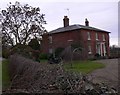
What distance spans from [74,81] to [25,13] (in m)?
28.0

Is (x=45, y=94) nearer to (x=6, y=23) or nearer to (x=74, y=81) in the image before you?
(x=74, y=81)

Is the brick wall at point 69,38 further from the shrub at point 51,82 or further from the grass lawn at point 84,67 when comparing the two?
the shrub at point 51,82

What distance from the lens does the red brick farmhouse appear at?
147 feet

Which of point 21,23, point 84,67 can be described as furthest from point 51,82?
point 21,23

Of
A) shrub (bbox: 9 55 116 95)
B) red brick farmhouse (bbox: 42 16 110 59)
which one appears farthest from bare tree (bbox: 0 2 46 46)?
shrub (bbox: 9 55 116 95)

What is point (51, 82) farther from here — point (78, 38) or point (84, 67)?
point (78, 38)

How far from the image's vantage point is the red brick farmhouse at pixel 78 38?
44812mm

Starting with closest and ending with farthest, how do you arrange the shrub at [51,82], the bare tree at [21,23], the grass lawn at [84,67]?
the shrub at [51,82] < the grass lawn at [84,67] < the bare tree at [21,23]

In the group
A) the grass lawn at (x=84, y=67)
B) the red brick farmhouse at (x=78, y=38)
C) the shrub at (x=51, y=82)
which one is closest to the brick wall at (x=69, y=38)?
the red brick farmhouse at (x=78, y=38)

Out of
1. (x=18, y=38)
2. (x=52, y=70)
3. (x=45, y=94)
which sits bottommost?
(x=45, y=94)

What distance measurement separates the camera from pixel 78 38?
145ft

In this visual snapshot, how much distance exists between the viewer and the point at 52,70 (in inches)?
470

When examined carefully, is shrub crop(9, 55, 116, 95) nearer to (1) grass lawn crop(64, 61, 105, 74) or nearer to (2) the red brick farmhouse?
(1) grass lawn crop(64, 61, 105, 74)

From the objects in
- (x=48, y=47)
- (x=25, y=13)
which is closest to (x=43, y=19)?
(x=25, y=13)
